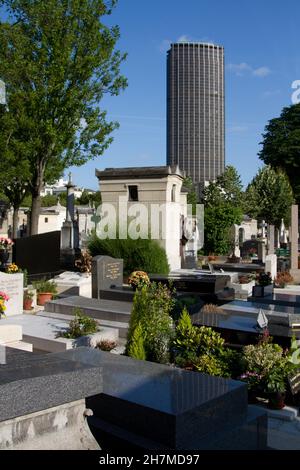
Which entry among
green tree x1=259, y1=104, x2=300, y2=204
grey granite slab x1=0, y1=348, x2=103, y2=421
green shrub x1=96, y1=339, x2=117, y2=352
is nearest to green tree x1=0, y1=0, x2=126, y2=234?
green shrub x1=96, y1=339, x2=117, y2=352

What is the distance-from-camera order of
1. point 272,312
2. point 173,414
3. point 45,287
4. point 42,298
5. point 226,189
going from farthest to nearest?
point 226,189 < point 45,287 < point 42,298 < point 272,312 < point 173,414

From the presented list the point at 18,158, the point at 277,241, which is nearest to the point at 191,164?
the point at 277,241

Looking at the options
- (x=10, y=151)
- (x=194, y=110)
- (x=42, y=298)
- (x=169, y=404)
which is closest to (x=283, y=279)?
(x=42, y=298)

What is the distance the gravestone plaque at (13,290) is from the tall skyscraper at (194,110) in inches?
6913

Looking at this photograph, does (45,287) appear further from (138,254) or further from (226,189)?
(226,189)

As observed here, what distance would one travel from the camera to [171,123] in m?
188

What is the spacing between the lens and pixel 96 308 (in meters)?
11.6

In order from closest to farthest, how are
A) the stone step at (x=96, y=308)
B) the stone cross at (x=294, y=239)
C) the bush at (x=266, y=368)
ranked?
the bush at (x=266, y=368), the stone step at (x=96, y=308), the stone cross at (x=294, y=239)

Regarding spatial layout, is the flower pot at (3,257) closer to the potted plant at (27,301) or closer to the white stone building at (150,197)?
the white stone building at (150,197)

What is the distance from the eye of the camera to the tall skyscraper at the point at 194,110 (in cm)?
18688

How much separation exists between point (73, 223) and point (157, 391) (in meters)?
16.8

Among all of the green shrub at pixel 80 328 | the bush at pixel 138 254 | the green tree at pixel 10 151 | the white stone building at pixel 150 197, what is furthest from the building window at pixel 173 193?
the green shrub at pixel 80 328

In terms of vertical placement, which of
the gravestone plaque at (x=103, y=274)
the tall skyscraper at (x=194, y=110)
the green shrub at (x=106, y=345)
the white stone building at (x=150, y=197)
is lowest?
the green shrub at (x=106, y=345)

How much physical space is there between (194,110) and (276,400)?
629ft
